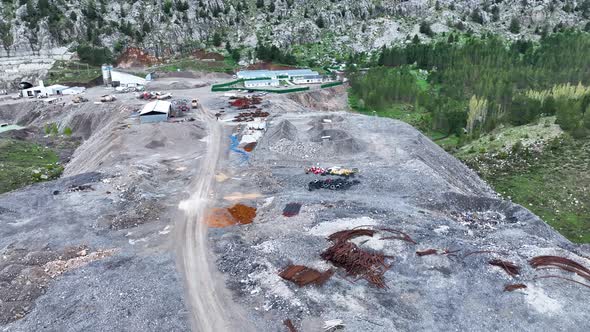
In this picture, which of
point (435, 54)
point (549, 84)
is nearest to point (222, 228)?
point (549, 84)

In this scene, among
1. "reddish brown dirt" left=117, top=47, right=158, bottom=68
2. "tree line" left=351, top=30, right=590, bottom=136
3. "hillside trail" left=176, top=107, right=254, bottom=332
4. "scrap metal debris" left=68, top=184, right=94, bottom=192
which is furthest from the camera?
"reddish brown dirt" left=117, top=47, right=158, bottom=68

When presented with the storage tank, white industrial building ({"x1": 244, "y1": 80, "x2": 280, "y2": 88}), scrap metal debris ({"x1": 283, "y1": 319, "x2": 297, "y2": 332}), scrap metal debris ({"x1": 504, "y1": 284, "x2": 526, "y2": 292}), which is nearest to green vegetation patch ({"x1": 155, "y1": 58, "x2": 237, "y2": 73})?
the storage tank

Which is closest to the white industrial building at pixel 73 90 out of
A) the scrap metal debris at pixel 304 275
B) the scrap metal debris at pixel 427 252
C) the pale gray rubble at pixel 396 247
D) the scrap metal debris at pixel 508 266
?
the pale gray rubble at pixel 396 247

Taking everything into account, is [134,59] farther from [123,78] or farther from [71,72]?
[123,78]

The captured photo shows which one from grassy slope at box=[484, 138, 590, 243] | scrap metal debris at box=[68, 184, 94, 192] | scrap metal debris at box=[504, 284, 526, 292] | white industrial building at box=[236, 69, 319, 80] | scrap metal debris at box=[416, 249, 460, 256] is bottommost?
grassy slope at box=[484, 138, 590, 243]

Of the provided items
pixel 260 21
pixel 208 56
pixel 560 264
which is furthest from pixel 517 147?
pixel 260 21

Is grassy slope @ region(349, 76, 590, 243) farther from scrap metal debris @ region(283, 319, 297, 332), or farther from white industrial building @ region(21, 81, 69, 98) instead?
white industrial building @ region(21, 81, 69, 98)

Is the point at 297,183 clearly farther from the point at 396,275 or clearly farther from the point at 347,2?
the point at 347,2

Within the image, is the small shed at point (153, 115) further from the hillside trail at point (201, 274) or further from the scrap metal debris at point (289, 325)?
the scrap metal debris at point (289, 325)
